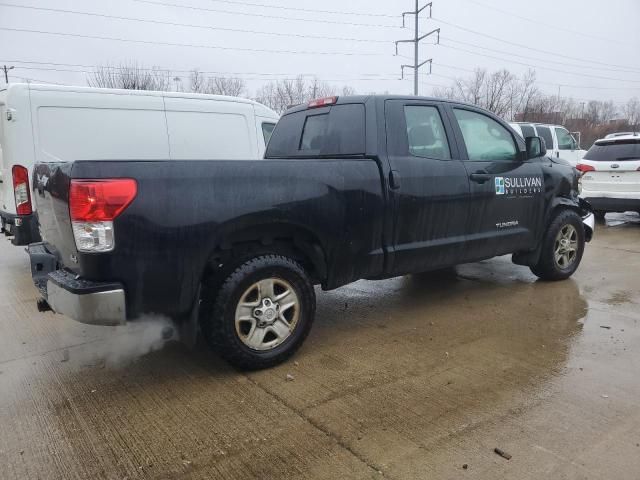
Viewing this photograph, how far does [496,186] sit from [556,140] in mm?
11527

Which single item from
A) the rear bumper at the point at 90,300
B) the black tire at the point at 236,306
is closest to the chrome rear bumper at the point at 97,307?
the rear bumper at the point at 90,300

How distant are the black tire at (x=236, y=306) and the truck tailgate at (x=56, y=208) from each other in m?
0.87

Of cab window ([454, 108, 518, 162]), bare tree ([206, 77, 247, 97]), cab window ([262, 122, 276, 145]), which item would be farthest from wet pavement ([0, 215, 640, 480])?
bare tree ([206, 77, 247, 97])

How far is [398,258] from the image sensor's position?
13.9ft

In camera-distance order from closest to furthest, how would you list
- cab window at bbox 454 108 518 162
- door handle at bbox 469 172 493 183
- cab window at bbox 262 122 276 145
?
door handle at bbox 469 172 493 183, cab window at bbox 454 108 518 162, cab window at bbox 262 122 276 145

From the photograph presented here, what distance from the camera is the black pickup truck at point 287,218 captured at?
3.01m

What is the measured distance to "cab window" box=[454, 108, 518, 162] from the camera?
490 cm

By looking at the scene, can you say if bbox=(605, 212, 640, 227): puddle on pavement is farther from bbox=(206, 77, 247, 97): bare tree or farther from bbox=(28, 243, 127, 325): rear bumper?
bbox=(206, 77, 247, 97): bare tree

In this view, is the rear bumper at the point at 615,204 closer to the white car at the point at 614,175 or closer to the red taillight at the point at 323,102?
the white car at the point at 614,175

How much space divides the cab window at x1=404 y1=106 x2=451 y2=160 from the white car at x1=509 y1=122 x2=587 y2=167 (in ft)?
33.8

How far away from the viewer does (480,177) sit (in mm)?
4781

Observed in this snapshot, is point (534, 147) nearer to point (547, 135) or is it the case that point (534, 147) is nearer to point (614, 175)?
point (614, 175)

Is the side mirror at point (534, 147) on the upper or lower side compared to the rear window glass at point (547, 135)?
lower

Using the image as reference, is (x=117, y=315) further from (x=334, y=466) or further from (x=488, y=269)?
(x=488, y=269)
